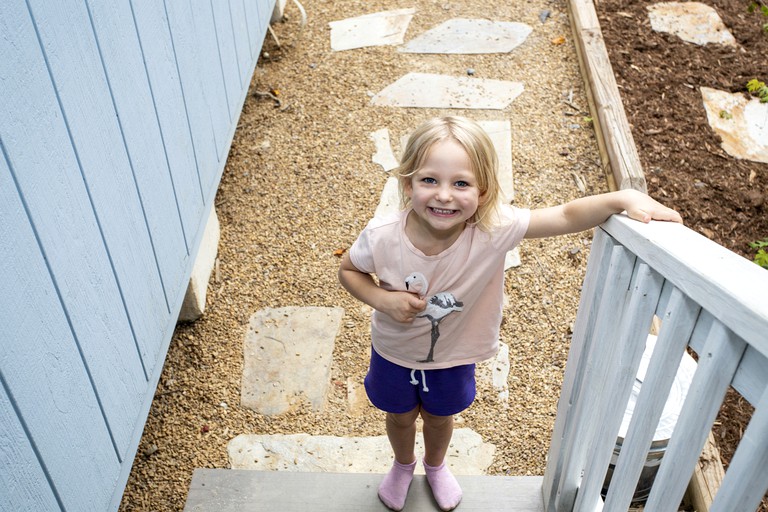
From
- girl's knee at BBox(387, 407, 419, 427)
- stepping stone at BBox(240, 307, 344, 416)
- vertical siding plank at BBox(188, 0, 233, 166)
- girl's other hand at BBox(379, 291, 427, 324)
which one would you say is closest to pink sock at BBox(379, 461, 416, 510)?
girl's knee at BBox(387, 407, 419, 427)

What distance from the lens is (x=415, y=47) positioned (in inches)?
183

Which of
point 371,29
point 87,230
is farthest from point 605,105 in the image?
point 87,230

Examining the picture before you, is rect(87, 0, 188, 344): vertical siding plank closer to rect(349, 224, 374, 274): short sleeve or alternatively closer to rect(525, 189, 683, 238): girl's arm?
rect(349, 224, 374, 274): short sleeve

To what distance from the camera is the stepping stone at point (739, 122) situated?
3.92 metres

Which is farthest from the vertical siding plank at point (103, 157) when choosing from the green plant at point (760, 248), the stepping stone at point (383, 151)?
the green plant at point (760, 248)

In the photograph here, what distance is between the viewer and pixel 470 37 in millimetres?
4730

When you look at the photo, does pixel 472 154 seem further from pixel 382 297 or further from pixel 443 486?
pixel 443 486

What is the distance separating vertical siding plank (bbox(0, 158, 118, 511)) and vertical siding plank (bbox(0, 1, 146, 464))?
17mm

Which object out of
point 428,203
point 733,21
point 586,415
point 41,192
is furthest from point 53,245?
point 733,21

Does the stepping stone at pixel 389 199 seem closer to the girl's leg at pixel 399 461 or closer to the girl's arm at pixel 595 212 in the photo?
the girl's leg at pixel 399 461

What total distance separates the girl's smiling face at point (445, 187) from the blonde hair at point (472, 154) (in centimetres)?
2

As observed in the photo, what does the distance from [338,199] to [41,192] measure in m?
2.12

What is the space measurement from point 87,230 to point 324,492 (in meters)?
1.07

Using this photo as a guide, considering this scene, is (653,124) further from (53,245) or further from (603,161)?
(53,245)
